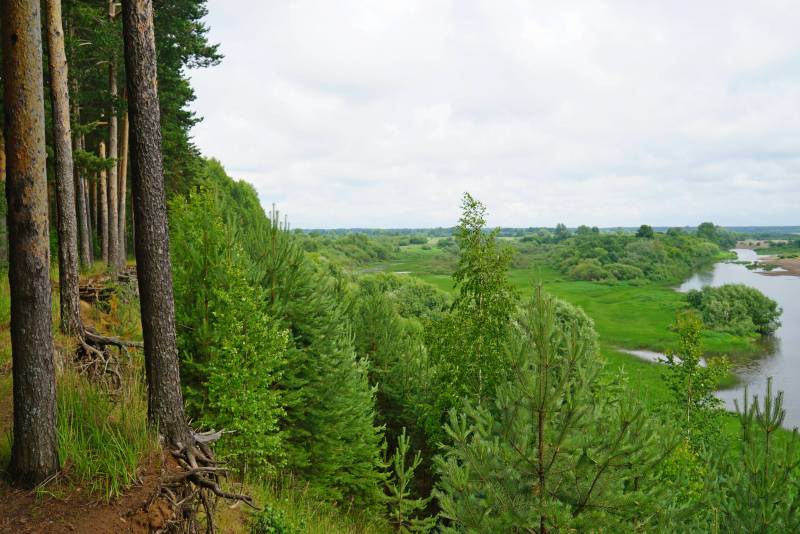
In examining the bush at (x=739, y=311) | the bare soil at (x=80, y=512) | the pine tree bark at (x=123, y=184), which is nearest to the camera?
the bare soil at (x=80, y=512)

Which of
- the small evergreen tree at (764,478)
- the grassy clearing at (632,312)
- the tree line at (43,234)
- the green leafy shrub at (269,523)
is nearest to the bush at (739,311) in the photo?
the grassy clearing at (632,312)

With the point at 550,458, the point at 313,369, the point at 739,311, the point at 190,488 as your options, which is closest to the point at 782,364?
the point at 739,311

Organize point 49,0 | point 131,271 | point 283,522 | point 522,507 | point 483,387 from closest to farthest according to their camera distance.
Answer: point 522,507
point 283,522
point 49,0
point 483,387
point 131,271

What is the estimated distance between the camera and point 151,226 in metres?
5.59

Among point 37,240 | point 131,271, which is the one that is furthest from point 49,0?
point 131,271

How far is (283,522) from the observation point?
6.79 m

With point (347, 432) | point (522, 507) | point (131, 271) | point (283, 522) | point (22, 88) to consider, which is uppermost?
point (22, 88)

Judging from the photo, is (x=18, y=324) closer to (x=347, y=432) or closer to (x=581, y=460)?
(x=581, y=460)

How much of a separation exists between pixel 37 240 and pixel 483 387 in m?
9.30

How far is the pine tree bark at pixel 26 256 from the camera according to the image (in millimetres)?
5055

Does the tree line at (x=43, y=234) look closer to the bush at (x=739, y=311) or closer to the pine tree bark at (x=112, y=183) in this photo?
the pine tree bark at (x=112, y=183)

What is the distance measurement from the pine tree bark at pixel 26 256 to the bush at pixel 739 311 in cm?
6099

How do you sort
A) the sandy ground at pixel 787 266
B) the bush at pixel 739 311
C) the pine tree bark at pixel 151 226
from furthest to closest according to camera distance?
the sandy ground at pixel 787 266
the bush at pixel 739 311
the pine tree bark at pixel 151 226

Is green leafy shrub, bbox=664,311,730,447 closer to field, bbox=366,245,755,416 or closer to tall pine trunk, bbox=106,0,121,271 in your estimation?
field, bbox=366,245,755,416
